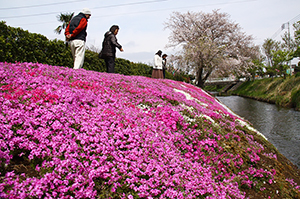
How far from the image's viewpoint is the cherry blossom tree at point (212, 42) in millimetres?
35131

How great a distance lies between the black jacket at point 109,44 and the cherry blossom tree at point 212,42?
25.5 metres

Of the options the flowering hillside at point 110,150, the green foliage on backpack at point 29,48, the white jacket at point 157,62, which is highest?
the white jacket at point 157,62

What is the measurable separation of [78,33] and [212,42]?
1248 inches

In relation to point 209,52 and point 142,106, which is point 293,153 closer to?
point 142,106

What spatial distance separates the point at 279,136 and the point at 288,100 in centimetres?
1372

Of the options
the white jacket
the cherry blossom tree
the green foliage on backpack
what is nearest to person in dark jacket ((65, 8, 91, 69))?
the green foliage on backpack

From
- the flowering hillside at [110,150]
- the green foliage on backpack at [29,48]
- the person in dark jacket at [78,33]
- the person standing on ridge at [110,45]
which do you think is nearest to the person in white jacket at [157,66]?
the person standing on ridge at [110,45]

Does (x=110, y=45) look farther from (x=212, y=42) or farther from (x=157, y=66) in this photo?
(x=212, y=42)

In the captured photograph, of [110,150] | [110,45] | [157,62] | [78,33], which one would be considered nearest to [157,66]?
[157,62]

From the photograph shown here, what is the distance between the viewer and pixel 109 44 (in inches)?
421

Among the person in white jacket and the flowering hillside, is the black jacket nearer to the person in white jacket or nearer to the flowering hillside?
the flowering hillside

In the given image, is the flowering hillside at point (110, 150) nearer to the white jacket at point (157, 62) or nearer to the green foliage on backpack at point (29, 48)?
the green foliage on backpack at point (29, 48)

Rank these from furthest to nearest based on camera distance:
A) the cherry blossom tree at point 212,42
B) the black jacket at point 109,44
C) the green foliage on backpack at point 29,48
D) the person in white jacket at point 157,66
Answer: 1. the cherry blossom tree at point 212,42
2. the person in white jacket at point 157,66
3. the black jacket at point 109,44
4. the green foliage on backpack at point 29,48

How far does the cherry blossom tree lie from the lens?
3513cm
